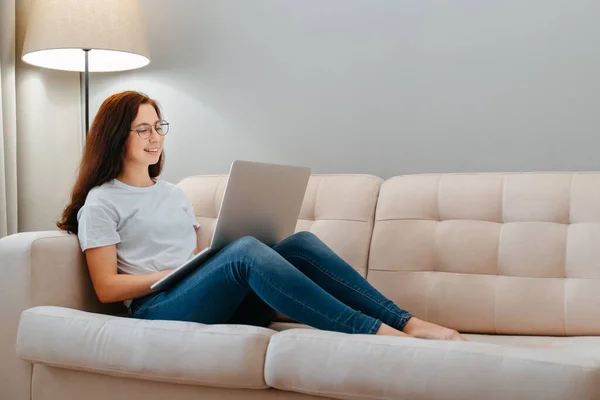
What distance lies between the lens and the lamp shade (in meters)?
2.68

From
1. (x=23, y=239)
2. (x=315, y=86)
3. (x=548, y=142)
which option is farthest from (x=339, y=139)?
(x=23, y=239)

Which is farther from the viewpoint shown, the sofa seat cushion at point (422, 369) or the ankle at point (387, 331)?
the ankle at point (387, 331)

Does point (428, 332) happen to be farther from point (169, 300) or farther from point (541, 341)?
point (169, 300)

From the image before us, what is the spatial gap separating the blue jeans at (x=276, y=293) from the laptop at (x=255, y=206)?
41 millimetres

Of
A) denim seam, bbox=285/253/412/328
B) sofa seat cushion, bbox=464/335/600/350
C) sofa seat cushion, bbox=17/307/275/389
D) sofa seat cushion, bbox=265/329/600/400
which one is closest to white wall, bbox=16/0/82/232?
sofa seat cushion, bbox=17/307/275/389

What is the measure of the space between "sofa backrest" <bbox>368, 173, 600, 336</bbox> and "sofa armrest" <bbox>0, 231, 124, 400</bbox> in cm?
93

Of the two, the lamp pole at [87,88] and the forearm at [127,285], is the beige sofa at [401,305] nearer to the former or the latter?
the forearm at [127,285]

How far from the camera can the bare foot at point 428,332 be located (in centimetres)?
178

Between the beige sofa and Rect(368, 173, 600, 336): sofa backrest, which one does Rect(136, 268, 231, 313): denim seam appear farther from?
Rect(368, 173, 600, 336): sofa backrest

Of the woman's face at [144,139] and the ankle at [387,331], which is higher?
the woman's face at [144,139]

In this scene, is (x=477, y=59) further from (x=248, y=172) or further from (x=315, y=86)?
(x=248, y=172)

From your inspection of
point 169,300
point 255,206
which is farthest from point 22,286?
point 255,206

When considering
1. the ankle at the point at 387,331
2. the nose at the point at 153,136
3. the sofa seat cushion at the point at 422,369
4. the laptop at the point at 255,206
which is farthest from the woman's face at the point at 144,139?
the ankle at the point at 387,331

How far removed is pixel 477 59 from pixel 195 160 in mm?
1215
